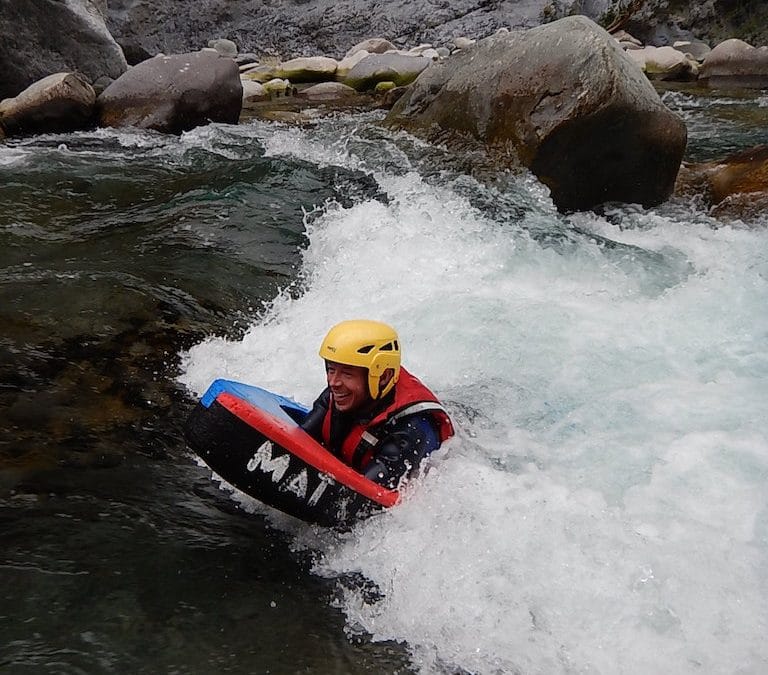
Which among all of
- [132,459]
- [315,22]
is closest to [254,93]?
[315,22]

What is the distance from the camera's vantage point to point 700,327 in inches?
197

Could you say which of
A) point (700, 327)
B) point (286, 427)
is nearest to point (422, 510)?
point (286, 427)

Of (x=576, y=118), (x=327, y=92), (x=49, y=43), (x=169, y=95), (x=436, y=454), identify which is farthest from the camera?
(x=327, y=92)

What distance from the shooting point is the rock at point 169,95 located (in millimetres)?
9664

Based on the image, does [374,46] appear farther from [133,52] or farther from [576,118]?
[576,118]

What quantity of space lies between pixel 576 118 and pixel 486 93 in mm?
1146

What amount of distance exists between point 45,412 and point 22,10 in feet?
31.9

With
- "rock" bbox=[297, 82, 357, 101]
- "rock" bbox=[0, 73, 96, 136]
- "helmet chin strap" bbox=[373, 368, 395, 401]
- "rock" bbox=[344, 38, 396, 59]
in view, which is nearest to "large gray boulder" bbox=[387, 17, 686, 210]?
"helmet chin strap" bbox=[373, 368, 395, 401]

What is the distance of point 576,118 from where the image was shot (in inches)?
253

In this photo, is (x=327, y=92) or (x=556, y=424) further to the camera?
(x=327, y=92)

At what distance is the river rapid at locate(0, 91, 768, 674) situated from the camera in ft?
8.37

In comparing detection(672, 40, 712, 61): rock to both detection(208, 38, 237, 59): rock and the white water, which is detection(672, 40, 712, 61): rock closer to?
detection(208, 38, 237, 59): rock

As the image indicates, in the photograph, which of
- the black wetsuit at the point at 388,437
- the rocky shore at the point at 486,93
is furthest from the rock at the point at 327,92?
the black wetsuit at the point at 388,437

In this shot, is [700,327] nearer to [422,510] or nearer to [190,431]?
[422,510]
